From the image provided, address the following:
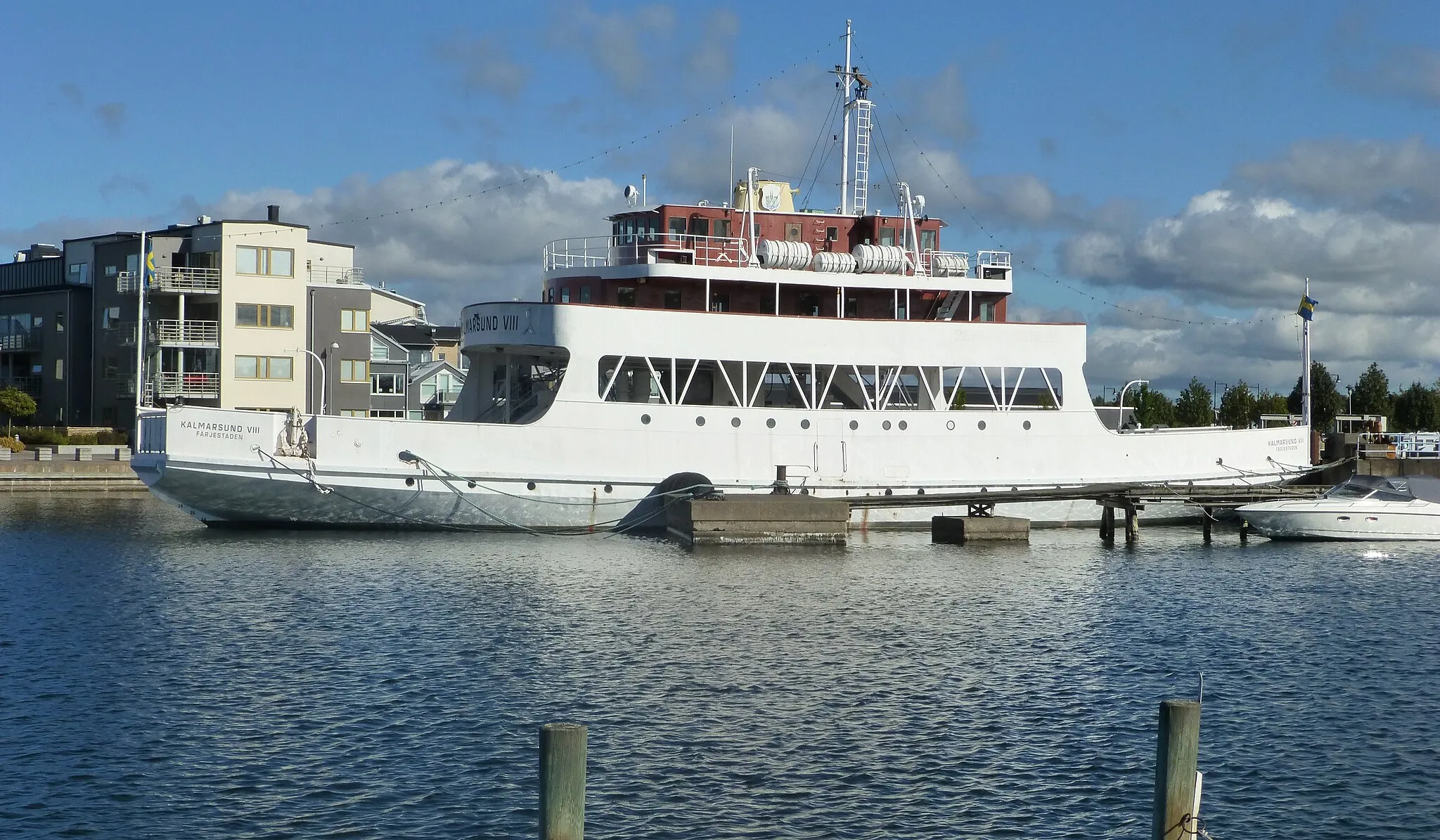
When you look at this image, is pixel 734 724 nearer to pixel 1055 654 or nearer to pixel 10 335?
pixel 1055 654

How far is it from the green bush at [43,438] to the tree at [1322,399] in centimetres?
6371

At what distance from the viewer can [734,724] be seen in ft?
51.1

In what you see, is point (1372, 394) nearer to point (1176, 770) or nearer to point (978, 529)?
point (978, 529)

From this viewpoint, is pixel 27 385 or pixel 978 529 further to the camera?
pixel 27 385

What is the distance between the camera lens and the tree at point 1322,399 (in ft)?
258

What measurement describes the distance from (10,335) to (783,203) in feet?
163

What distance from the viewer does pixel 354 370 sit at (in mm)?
64750

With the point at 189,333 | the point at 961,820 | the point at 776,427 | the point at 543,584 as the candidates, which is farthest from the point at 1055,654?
the point at 189,333

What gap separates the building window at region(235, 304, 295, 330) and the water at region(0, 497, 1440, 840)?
33.6 m

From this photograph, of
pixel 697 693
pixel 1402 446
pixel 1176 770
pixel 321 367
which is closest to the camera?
pixel 1176 770

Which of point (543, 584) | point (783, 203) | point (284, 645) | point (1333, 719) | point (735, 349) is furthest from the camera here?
point (783, 203)

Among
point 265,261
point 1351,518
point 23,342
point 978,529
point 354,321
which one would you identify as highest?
point 265,261

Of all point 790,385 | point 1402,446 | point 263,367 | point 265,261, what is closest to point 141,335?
point 263,367

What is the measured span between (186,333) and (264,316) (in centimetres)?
334
